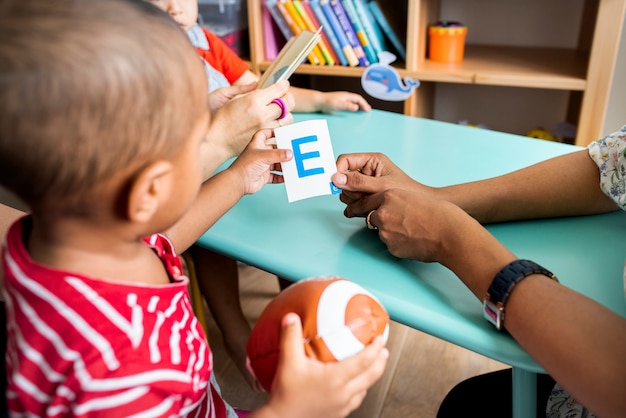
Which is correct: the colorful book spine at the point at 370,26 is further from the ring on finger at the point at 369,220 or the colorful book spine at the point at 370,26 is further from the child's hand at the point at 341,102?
the ring on finger at the point at 369,220

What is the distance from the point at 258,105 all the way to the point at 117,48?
0.61 meters

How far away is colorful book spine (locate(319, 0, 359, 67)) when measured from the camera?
1.86 m

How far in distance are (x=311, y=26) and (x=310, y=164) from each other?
49.4 inches

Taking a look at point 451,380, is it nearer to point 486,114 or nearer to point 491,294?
point 491,294

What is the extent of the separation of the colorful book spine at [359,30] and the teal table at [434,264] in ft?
3.07

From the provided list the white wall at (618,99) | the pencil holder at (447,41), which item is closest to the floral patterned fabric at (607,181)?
the pencil holder at (447,41)

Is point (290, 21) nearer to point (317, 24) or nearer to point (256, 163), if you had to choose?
point (317, 24)

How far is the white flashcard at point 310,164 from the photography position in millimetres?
829

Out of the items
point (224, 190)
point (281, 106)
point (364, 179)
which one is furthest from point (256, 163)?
point (281, 106)

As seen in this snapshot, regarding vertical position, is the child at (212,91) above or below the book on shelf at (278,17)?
below

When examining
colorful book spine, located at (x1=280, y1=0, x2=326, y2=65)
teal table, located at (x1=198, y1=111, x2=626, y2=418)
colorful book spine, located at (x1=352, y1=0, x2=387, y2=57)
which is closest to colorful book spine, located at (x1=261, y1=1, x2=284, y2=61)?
colorful book spine, located at (x1=280, y1=0, x2=326, y2=65)

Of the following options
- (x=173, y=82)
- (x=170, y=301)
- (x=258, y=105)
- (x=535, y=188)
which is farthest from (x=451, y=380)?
(x=173, y=82)

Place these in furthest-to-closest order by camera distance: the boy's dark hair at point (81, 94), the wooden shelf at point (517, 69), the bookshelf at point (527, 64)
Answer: the wooden shelf at point (517, 69) → the bookshelf at point (527, 64) → the boy's dark hair at point (81, 94)

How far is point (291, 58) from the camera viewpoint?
110 cm
